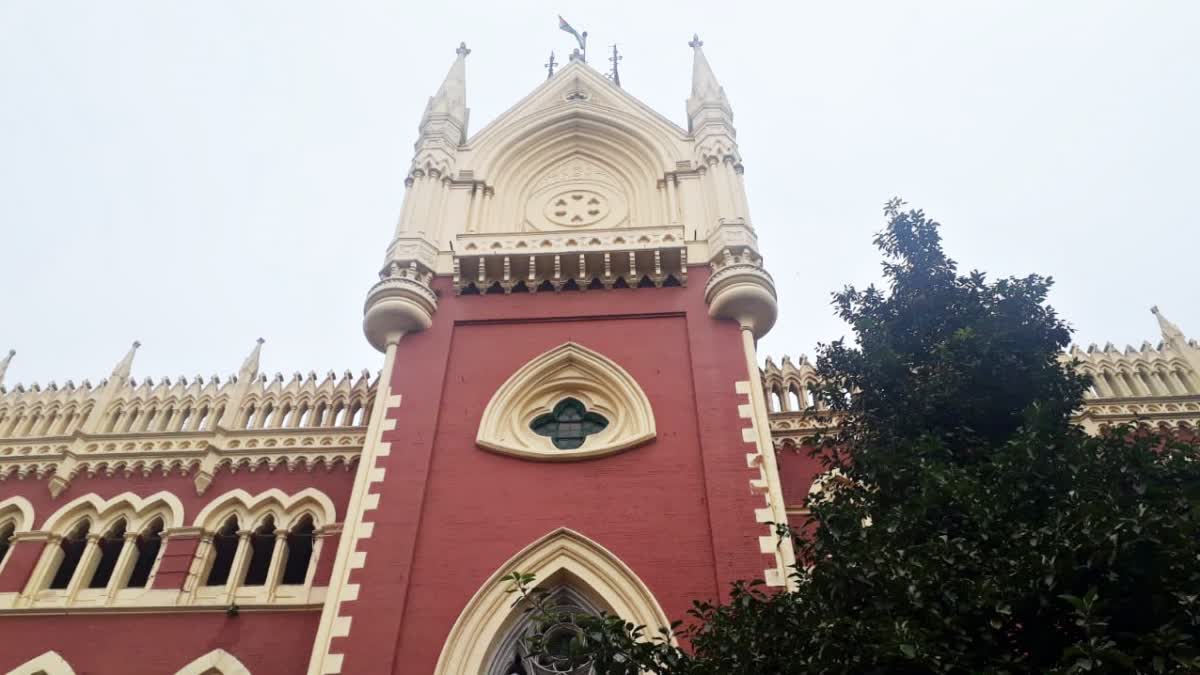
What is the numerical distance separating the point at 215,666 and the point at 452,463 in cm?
389

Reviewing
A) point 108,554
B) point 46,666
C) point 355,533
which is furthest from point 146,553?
point 355,533

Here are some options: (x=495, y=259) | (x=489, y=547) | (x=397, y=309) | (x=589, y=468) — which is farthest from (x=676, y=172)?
(x=489, y=547)

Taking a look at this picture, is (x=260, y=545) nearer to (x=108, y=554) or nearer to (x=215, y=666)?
(x=215, y=666)

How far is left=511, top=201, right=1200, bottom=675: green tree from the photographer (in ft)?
18.5

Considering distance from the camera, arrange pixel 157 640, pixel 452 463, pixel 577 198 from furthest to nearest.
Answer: pixel 577 198, pixel 452 463, pixel 157 640

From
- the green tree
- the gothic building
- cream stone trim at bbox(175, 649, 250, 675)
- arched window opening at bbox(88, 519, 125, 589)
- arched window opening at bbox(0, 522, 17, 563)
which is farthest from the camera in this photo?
arched window opening at bbox(0, 522, 17, 563)

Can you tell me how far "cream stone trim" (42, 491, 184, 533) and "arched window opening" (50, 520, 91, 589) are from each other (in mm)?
184

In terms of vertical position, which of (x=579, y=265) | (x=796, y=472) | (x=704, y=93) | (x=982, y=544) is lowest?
(x=982, y=544)

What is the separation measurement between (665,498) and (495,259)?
209 inches

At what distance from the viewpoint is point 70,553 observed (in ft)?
43.8

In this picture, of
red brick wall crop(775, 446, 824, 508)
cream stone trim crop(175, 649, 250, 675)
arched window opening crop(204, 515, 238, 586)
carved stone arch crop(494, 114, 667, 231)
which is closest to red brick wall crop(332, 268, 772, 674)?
red brick wall crop(775, 446, 824, 508)

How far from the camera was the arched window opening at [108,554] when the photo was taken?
12914 millimetres

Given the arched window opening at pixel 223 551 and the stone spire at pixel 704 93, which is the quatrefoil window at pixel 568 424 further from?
the stone spire at pixel 704 93

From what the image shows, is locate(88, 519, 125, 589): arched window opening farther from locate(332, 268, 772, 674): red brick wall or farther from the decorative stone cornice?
the decorative stone cornice
